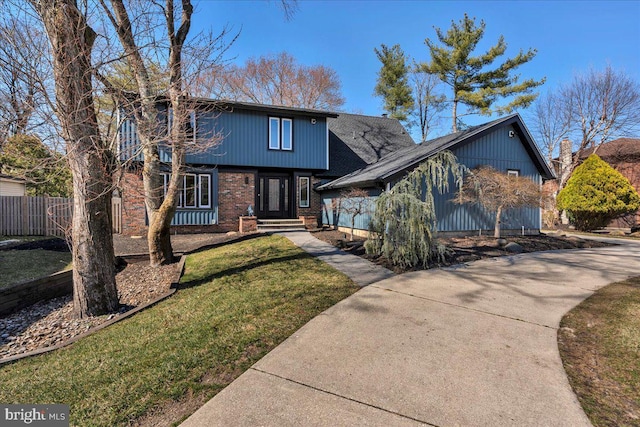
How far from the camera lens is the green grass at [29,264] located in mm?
6566

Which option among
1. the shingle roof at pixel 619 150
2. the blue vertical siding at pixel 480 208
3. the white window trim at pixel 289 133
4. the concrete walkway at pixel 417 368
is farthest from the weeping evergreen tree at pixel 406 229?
the shingle roof at pixel 619 150

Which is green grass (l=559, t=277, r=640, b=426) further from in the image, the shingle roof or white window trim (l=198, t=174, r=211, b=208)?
the shingle roof

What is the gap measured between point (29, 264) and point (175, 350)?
6799 millimetres

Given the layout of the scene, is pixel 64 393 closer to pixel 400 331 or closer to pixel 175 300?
pixel 175 300

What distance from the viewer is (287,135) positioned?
14.0 m

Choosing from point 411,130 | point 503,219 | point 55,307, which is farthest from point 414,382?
point 411,130

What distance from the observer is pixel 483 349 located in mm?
3277

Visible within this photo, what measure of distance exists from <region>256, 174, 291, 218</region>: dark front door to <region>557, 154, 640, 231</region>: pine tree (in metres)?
14.8

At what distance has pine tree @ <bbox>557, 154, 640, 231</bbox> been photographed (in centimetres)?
1549

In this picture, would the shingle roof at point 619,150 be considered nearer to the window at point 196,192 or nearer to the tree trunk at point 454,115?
the tree trunk at point 454,115

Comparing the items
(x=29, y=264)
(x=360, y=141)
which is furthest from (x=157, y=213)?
(x=360, y=141)

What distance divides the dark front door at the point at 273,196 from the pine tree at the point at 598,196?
14.8 metres

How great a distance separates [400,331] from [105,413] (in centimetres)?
287

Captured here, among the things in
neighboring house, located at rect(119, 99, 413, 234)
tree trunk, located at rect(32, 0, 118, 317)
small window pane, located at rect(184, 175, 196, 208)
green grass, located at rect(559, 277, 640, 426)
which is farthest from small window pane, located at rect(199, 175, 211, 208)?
green grass, located at rect(559, 277, 640, 426)
